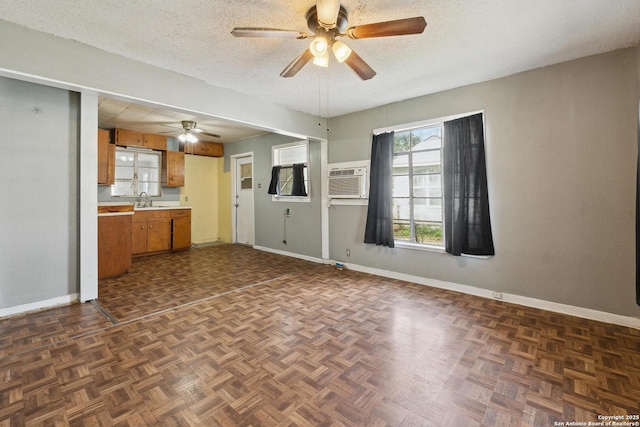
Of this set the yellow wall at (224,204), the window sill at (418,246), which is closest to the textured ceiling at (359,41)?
the window sill at (418,246)

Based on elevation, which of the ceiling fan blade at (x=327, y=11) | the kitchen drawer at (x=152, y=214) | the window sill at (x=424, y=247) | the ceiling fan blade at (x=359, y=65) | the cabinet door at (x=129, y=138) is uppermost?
the cabinet door at (x=129, y=138)

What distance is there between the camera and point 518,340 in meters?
2.41

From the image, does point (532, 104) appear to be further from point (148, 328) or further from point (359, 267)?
point (148, 328)

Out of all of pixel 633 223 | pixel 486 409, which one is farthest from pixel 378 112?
pixel 486 409

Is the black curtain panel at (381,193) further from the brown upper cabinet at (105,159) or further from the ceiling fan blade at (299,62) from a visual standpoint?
the brown upper cabinet at (105,159)

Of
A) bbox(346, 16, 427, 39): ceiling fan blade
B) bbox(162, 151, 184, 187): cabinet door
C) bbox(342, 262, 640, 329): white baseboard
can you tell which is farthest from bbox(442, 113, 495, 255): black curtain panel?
bbox(162, 151, 184, 187): cabinet door

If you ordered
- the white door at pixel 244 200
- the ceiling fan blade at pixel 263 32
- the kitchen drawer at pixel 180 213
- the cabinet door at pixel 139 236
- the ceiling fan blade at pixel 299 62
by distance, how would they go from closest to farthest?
the ceiling fan blade at pixel 263 32
the ceiling fan blade at pixel 299 62
the cabinet door at pixel 139 236
the kitchen drawer at pixel 180 213
the white door at pixel 244 200

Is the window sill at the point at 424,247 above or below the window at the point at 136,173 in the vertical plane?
below

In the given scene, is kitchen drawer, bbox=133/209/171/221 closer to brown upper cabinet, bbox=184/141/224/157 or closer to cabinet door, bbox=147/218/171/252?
cabinet door, bbox=147/218/171/252

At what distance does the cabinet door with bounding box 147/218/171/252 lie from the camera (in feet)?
19.2

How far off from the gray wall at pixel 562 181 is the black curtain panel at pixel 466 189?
0.13 m

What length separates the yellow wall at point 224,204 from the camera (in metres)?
7.37

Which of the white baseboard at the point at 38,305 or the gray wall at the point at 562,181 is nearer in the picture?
the gray wall at the point at 562,181

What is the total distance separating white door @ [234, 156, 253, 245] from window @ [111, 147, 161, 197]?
1.81 metres
